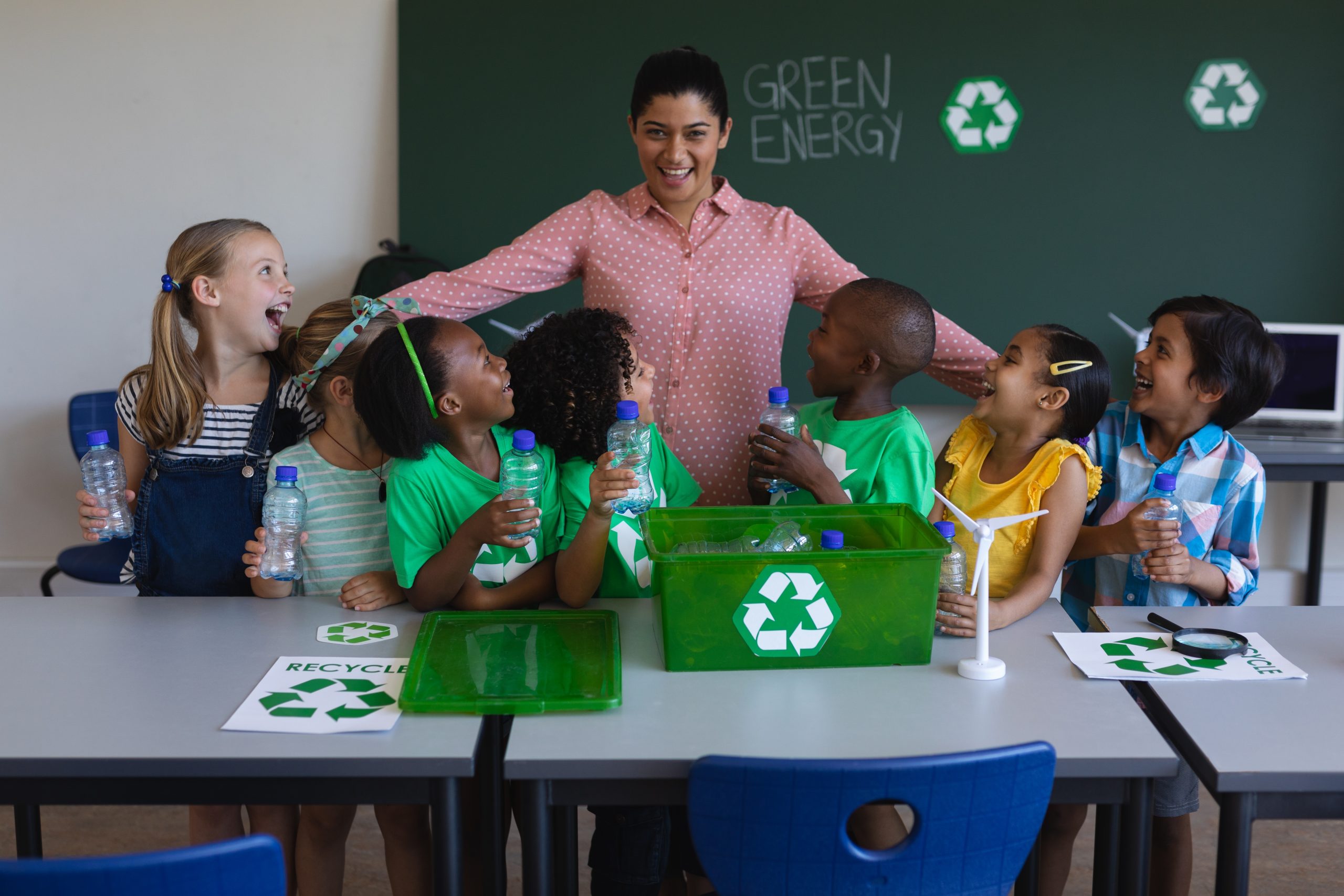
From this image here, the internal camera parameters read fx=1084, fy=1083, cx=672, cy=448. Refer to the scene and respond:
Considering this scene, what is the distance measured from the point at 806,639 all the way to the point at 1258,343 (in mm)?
1076

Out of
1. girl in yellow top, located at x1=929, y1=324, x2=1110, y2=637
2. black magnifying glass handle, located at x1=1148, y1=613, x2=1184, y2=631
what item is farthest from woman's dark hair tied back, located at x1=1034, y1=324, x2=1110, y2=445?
black magnifying glass handle, located at x1=1148, y1=613, x2=1184, y2=631

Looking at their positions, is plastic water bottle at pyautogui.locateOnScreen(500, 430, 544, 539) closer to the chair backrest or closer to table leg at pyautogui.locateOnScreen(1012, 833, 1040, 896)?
table leg at pyautogui.locateOnScreen(1012, 833, 1040, 896)

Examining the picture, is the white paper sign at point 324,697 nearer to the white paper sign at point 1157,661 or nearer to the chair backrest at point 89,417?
the white paper sign at point 1157,661

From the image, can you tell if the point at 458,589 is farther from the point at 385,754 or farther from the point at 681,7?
the point at 681,7

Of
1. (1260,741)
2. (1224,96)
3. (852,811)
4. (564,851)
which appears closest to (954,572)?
(1260,741)

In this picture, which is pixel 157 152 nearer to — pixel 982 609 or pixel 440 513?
pixel 440 513

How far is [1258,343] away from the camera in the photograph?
196 centimetres

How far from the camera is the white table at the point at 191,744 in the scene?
1.29 meters

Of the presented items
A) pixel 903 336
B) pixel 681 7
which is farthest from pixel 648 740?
pixel 681 7

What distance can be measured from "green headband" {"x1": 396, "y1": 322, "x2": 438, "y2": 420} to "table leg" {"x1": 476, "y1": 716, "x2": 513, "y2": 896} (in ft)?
1.73

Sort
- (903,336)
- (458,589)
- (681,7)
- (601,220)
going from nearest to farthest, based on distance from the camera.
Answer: (458,589), (903,336), (601,220), (681,7)

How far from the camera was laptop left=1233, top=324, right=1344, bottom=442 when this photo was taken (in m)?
3.45

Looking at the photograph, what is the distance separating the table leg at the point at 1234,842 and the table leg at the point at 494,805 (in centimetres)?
91

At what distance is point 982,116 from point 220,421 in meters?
2.73
